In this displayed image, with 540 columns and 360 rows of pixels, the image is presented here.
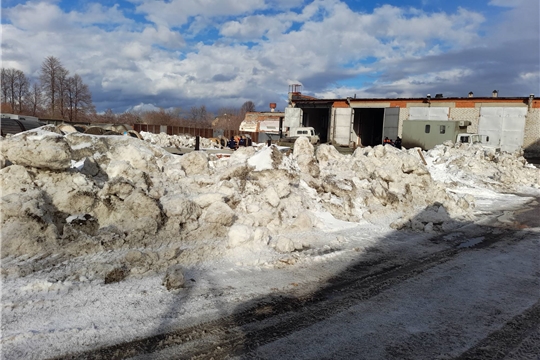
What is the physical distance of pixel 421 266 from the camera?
20.8 feet

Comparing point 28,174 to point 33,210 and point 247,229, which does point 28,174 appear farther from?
point 247,229

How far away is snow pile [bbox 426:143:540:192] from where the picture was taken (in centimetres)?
1722

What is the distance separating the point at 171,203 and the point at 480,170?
16.4 m

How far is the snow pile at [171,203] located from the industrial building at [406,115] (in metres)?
26.5

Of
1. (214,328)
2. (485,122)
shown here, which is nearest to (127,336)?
(214,328)

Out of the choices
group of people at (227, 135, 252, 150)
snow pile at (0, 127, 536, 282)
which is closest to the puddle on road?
snow pile at (0, 127, 536, 282)

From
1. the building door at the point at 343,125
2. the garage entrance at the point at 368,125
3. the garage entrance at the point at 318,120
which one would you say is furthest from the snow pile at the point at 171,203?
the garage entrance at the point at 318,120

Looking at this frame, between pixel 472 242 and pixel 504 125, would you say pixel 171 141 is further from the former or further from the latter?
pixel 504 125

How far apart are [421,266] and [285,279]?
2297mm

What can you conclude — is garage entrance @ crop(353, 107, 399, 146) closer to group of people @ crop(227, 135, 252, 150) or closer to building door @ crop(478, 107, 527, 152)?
building door @ crop(478, 107, 527, 152)

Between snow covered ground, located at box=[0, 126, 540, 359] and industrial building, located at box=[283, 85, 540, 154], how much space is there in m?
25.5

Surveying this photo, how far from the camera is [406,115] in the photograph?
37312 mm

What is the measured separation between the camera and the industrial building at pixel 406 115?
32.7 metres

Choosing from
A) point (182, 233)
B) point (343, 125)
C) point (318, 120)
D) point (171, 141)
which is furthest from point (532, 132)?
point (182, 233)
